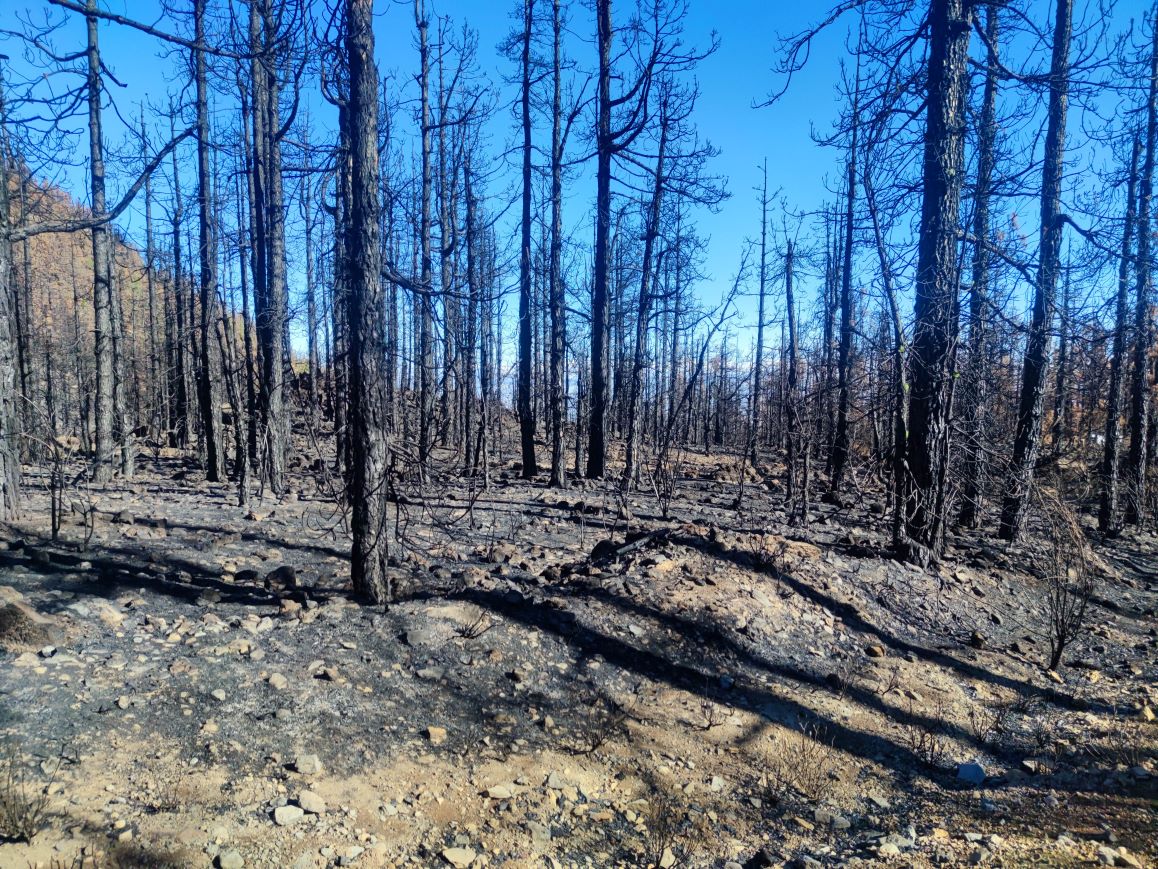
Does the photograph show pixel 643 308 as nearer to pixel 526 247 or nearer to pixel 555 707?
pixel 526 247

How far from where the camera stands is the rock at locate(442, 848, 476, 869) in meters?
2.87

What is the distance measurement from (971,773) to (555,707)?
9.29ft

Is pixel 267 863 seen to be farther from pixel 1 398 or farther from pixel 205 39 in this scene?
pixel 205 39

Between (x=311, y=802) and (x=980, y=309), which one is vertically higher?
(x=980, y=309)

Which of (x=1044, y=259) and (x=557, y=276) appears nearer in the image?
(x=1044, y=259)

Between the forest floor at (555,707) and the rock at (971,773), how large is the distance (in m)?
0.03

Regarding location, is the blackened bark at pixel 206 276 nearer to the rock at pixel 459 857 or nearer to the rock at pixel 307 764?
the rock at pixel 307 764

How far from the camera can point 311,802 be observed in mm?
3029

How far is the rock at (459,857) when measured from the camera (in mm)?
2869

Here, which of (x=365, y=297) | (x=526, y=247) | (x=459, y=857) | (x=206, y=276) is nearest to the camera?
(x=459, y=857)

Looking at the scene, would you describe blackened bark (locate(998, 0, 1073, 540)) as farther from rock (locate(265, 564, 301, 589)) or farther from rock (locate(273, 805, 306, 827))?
rock (locate(273, 805, 306, 827))

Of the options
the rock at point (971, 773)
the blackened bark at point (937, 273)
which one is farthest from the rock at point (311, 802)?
the blackened bark at point (937, 273)

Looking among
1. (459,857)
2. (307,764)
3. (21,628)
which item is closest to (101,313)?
(21,628)

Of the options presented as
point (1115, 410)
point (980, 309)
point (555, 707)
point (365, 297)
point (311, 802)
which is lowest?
point (555, 707)
